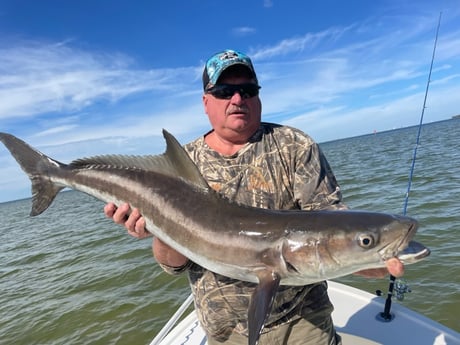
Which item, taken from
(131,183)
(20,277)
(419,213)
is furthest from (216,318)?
(20,277)

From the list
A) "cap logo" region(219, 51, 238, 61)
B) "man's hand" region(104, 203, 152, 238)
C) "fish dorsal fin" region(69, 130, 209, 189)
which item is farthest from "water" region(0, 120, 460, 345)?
"cap logo" region(219, 51, 238, 61)

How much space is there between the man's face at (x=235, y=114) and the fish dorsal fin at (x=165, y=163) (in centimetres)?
48

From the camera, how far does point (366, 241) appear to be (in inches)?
91.7

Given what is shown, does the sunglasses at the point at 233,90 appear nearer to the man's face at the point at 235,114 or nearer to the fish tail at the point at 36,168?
the man's face at the point at 235,114

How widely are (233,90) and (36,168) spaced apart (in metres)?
2.45

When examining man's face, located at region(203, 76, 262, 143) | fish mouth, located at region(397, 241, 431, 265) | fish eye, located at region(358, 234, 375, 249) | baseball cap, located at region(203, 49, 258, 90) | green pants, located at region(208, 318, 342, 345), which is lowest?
green pants, located at region(208, 318, 342, 345)

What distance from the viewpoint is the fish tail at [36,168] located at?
3.90m

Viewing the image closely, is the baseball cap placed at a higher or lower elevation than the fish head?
higher

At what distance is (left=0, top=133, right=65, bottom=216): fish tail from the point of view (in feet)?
12.8

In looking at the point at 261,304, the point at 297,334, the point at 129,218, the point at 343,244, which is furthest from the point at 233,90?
the point at 297,334

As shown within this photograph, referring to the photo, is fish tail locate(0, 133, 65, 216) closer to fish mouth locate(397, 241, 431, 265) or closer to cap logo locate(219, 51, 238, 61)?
cap logo locate(219, 51, 238, 61)

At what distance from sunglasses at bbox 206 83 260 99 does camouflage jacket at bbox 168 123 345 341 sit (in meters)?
0.35

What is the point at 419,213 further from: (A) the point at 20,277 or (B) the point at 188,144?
(A) the point at 20,277

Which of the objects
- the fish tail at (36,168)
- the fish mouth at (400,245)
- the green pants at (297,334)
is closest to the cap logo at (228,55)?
the fish mouth at (400,245)
